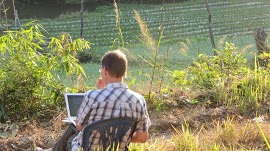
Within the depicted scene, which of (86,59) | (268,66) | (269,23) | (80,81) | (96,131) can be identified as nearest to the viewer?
(96,131)

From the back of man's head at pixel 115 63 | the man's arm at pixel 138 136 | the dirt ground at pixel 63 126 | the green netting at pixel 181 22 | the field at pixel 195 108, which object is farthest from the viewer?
the green netting at pixel 181 22

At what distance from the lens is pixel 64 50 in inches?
208

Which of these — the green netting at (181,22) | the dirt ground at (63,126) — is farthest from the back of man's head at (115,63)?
the green netting at (181,22)

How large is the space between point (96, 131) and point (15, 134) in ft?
6.42

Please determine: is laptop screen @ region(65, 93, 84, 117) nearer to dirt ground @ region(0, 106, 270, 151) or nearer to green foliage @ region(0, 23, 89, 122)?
dirt ground @ region(0, 106, 270, 151)

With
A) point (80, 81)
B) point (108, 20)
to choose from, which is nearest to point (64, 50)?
point (80, 81)

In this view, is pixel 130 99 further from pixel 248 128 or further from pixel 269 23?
pixel 269 23

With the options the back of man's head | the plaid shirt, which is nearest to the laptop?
the plaid shirt

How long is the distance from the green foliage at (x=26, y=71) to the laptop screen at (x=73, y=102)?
57.2 inches

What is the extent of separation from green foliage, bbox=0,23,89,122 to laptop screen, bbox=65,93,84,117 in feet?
4.77

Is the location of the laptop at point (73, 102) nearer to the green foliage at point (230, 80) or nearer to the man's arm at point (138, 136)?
the man's arm at point (138, 136)

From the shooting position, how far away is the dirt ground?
4.61m

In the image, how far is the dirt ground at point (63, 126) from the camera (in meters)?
4.61

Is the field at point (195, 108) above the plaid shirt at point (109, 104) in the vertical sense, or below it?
below
